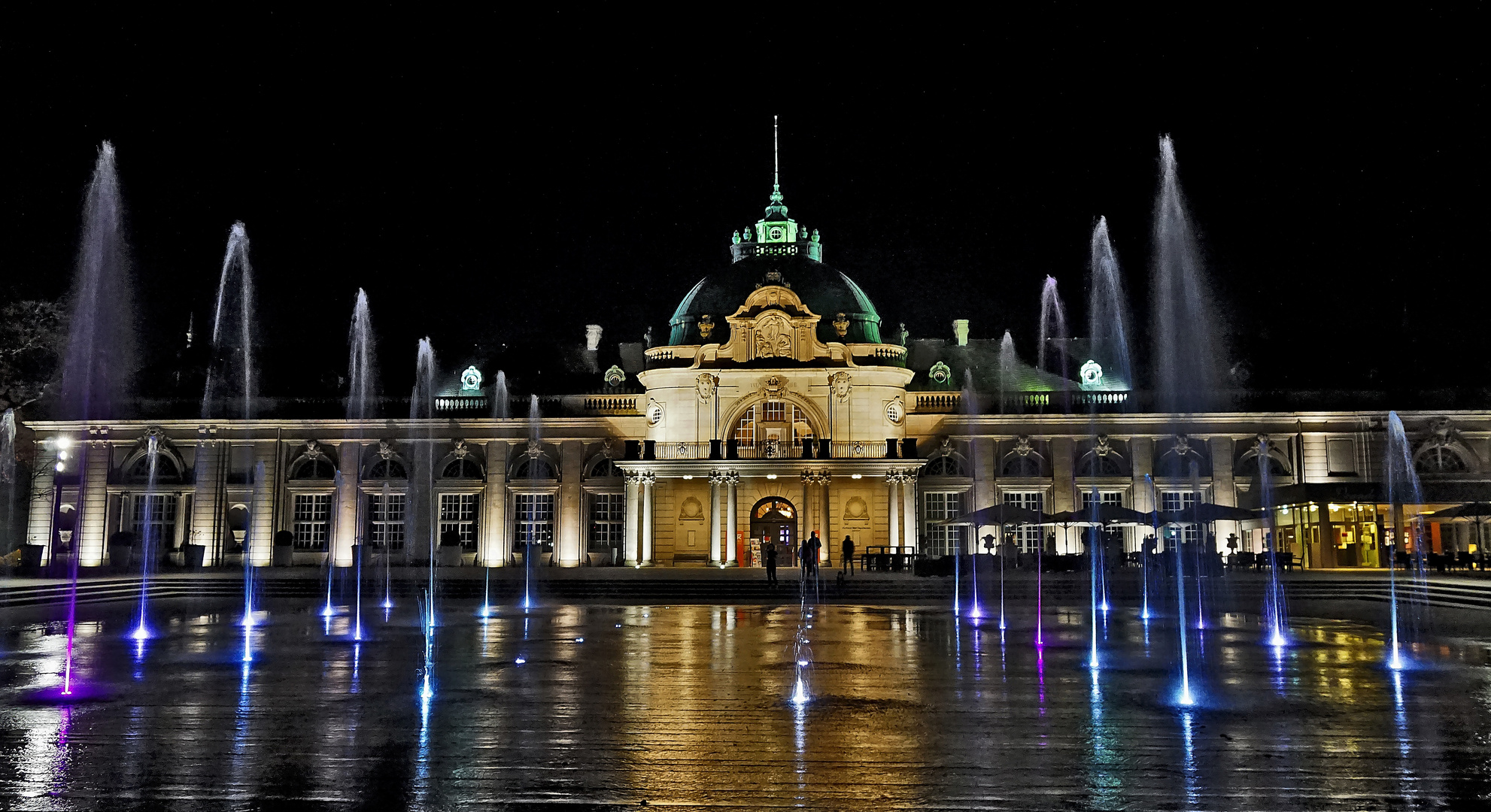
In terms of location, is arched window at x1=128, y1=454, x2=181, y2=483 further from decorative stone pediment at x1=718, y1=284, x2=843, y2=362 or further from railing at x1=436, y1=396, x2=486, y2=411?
decorative stone pediment at x1=718, y1=284, x2=843, y2=362

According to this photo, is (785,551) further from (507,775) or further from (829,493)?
(507,775)

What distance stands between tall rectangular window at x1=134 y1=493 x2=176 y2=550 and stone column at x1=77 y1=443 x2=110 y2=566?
1.32 metres

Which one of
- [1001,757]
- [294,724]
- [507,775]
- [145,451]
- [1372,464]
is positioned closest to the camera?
[507,775]

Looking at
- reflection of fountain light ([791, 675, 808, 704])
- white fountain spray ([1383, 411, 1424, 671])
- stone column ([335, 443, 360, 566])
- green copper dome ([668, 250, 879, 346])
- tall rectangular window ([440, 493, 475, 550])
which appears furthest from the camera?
green copper dome ([668, 250, 879, 346])

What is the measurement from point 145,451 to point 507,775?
4628 cm

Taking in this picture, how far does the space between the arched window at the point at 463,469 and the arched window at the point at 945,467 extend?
60.7 ft

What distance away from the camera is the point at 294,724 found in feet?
33.7

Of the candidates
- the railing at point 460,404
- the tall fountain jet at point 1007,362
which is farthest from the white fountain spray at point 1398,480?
the railing at point 460,404

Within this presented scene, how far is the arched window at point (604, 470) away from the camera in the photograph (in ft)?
156

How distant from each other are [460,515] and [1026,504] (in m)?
23.2

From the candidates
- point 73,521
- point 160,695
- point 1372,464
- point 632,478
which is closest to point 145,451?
point 73,521

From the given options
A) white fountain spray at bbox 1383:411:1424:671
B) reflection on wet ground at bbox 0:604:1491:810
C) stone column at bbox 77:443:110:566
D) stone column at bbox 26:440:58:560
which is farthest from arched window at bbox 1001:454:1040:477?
stone column at bbox 26:440:58:560

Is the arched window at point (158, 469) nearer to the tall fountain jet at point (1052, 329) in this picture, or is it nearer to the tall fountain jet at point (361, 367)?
the tall fountain jet at point (361, 367)

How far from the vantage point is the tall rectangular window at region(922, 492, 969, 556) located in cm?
4641
